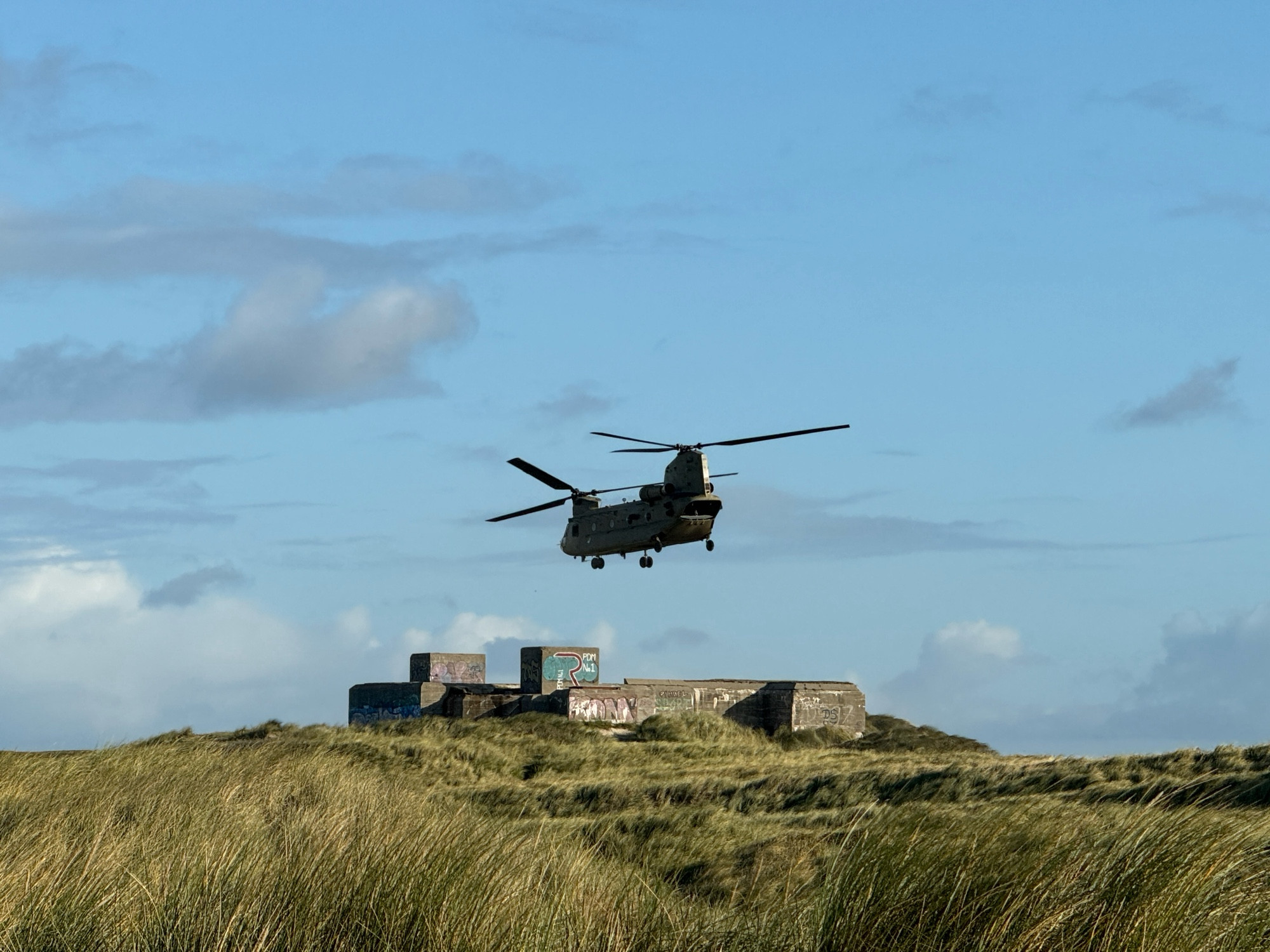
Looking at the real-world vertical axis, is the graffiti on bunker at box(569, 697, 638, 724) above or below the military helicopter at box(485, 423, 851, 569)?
below

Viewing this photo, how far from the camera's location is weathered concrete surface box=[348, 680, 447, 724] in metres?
50.8

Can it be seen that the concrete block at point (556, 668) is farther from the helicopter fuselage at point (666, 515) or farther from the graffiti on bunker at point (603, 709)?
the helicopter fuselage at point (666, 515)

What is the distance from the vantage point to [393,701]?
5188 cm

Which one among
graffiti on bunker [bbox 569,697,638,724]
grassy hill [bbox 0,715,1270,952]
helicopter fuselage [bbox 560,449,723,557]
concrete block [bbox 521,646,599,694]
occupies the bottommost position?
grassy hill [bbox 0,715,1270,952]

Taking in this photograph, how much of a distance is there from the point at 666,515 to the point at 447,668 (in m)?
16.9

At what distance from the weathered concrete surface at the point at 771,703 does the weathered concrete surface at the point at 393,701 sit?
23.0ft

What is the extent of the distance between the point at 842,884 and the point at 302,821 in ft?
25.3

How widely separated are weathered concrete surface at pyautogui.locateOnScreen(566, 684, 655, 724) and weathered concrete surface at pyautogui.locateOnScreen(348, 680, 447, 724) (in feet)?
16.2

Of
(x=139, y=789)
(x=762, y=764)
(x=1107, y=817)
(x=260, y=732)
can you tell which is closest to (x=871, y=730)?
(x=762, y=764)

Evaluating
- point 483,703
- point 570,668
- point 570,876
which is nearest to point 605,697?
point 570,668

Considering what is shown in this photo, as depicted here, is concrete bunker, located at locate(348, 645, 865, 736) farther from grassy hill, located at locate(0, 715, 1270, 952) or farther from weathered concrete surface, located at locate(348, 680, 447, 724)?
grassy hill, located at locate(0, 715, 1270, 952)

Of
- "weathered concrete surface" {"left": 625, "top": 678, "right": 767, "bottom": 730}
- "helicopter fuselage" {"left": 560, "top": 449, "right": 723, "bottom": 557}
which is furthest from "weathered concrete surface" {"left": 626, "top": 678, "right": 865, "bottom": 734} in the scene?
"helicopter fuselage" {"left": 560, "top": 449, "right": 723, "bottom": 557}

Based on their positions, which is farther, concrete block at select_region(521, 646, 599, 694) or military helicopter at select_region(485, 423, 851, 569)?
concrete block at select_region(521, 646, 599, 694)

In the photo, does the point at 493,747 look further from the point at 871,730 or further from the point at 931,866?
the point at 931,866
